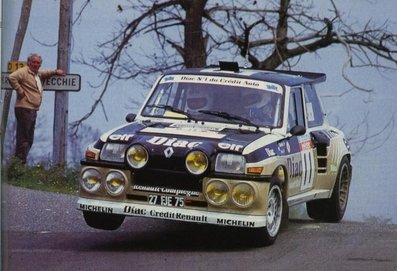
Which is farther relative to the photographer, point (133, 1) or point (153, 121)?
point (153, 121)

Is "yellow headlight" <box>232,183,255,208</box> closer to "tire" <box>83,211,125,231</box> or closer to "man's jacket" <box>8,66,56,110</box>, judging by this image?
"tire" <box>83,211,125,231</box>

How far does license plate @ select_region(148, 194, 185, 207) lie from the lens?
10023mm

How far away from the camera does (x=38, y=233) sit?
380 inches

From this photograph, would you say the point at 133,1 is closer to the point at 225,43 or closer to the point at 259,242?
the point at 225,43

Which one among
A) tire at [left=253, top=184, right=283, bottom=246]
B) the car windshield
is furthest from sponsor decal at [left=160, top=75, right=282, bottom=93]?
tire at [left=253, top=184, right=283, bottom=246]

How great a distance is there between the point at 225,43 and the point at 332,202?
1.18m

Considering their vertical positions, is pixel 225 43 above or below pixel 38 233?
above

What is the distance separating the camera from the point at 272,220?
10.2m

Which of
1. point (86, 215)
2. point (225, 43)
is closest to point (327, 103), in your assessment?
point (225, 43)

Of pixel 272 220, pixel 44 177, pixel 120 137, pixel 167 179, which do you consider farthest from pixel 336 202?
pixel 44 177

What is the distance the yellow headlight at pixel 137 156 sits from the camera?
10.0 meters

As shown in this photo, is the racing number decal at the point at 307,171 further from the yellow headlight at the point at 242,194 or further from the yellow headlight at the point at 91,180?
the yellow headlight at the point at 91,180

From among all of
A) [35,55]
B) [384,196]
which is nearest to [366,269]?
[384,196]

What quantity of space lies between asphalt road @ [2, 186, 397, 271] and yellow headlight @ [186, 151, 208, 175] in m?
0.35
